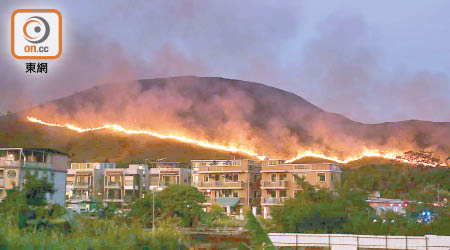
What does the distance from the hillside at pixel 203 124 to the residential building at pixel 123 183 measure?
4741 cm

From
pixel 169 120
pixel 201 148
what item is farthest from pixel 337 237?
pixel 169 120

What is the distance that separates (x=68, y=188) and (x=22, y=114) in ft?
349

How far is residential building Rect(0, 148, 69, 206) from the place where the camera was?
46.7 metres

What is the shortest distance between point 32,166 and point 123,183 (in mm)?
20739

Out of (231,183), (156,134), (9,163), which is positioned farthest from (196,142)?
(9,163)

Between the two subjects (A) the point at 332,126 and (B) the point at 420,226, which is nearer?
(B) the point at 420,226

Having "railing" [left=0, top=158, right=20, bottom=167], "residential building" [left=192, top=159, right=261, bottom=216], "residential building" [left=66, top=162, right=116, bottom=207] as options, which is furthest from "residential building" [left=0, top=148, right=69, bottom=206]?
"residential building" [left=66, top=162, right=116, bottom=207]

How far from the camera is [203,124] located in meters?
156

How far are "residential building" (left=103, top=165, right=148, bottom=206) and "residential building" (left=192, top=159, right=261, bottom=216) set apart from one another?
1035 centimetres

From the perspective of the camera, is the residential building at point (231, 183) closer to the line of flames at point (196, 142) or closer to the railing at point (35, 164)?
the railing at point (35, 164)

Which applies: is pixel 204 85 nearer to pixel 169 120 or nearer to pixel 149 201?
pixel 169 120

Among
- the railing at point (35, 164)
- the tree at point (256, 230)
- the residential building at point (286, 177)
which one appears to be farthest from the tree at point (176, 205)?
the tree at point (256, 230)

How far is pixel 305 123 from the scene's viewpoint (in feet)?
552

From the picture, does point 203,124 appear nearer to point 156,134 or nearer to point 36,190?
point 156,134
